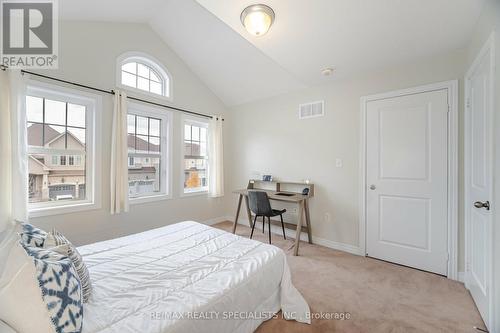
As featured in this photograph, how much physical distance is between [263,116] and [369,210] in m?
2.24

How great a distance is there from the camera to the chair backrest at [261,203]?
301cm

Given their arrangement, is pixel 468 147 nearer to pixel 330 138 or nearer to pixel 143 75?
pixel 330 138

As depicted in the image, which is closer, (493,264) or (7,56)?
(493,264)

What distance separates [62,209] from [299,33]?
3275 mm

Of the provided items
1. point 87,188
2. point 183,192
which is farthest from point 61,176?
point 183,192

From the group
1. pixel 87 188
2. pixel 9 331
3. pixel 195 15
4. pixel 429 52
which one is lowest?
pixel 9 331

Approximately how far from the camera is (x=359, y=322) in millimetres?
1632

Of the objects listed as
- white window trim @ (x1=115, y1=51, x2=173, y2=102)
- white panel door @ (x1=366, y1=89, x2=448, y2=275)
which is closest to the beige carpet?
white panel door @ (x1=366, y1=89, x2=448, y2=275)

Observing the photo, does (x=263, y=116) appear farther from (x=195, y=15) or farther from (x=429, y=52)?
(x=429, y=52)

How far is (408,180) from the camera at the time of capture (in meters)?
2.50

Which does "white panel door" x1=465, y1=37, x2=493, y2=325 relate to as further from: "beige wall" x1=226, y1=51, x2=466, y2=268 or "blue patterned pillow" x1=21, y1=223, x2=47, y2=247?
"blue patterned pillow" x1=21, y1=223, x2=47, y2=247

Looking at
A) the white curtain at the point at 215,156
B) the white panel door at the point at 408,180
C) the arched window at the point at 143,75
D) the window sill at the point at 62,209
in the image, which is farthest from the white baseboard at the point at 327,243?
the arched window at the point at 143,75

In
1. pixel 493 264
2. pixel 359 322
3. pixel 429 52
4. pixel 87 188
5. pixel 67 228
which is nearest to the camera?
pixel 493 264

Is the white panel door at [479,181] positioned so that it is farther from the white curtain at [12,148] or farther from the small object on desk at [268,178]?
the white curtain at [12,148]
